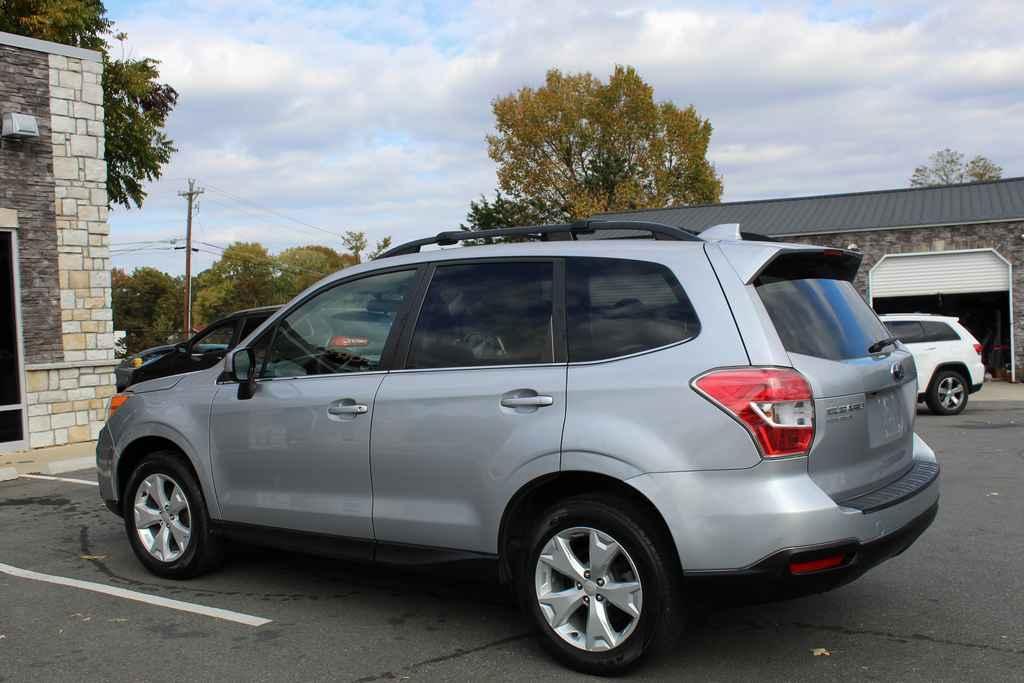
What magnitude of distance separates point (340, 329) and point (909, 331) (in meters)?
13.1

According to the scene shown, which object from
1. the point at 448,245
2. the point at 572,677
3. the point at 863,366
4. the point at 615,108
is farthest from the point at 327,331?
the point at 615,108

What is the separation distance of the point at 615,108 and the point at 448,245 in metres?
48.6

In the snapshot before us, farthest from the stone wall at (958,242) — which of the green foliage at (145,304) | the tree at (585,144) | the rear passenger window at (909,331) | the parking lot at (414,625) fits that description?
the green foliage at (145,304)

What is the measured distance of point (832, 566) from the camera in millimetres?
3881

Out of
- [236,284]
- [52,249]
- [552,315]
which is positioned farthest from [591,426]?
[236,284]

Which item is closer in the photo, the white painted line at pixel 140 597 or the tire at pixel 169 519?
the white painted line at pixel 140 597

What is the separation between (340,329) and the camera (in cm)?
527

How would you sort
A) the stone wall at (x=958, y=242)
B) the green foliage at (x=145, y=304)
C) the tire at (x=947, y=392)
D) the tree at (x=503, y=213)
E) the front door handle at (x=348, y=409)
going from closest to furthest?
the front door handle at (x=348, y=409)
the tire at (x=947, y=392)
the stone wall at (x=958, y=242)
the tree at (x=503, y=213)
the green foliage at (x=145, y=304)

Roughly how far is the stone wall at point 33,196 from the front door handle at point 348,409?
9592 mm

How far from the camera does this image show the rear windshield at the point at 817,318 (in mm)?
4129

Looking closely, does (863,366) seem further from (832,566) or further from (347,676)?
(347,676)

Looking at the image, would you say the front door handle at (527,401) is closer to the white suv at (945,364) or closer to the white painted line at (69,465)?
the white painted line at (69,465)

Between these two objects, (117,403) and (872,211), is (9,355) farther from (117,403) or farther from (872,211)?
(872,211)

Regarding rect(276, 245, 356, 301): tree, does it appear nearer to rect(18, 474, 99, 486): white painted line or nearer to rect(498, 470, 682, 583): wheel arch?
rect(18, 474, 99, 486): white painted line
